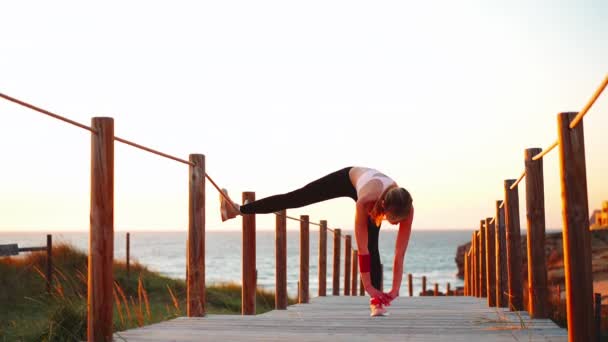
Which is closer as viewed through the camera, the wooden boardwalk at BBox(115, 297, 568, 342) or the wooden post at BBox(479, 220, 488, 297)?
the wooden boardwalk at BBox(115, 297, 568, 342)

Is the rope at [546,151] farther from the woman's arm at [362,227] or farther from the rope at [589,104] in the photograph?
the woman's arm at [362,227]

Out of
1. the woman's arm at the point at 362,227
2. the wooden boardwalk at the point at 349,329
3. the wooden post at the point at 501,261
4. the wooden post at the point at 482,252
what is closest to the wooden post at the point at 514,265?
the wooden boardwalk at the point at 349,329

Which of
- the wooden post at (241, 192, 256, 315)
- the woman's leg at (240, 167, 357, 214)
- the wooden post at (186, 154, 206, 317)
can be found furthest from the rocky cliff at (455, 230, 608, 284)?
the wooden post at (186, 154, 206, 317)

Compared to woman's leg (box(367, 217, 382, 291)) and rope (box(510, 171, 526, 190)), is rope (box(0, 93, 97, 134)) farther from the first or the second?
rope (box(510, 171, 526, 190))

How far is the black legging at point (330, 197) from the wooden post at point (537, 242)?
39.1 inches

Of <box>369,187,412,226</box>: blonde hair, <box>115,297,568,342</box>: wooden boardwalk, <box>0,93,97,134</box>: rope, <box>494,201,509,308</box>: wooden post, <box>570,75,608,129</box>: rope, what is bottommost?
<box>115,297,568,342</box>: wooden boardwalk

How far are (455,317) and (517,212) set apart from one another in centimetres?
106

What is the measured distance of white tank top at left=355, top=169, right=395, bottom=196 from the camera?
468 centimetres

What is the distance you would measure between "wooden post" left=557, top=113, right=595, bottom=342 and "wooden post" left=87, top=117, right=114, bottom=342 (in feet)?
7.08

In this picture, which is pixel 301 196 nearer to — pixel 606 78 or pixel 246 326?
pixel 246 326

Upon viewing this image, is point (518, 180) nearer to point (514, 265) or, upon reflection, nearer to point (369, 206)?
point (514, 265)

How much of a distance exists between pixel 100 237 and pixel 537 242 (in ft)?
8.88

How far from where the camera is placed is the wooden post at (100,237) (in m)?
3.73

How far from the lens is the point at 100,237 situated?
374 cm
